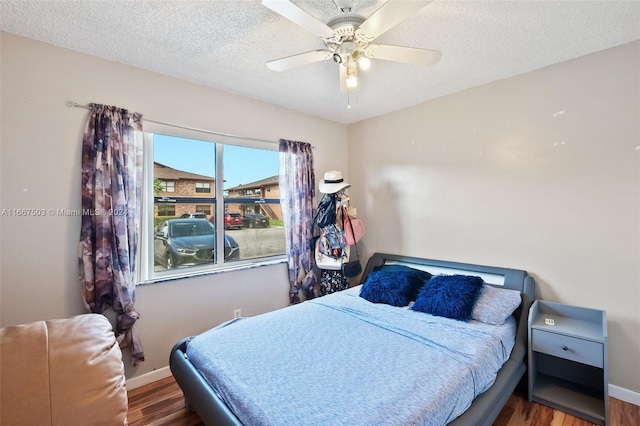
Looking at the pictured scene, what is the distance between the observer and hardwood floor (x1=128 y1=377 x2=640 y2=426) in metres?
1.84

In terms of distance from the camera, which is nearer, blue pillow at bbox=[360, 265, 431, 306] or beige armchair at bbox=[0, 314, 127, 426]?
beige armchair at bbox=[0, 314, 127, 426]

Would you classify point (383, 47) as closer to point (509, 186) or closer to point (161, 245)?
point (509, 186)

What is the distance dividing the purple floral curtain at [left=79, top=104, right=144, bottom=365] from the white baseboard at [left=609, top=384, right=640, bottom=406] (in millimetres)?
3562

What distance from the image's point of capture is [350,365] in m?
1.55

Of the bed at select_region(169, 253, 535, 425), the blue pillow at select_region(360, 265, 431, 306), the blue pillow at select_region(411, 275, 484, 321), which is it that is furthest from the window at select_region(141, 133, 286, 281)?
the blue pillow at select_region(411, 275, 484, 321)

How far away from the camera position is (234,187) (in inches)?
116

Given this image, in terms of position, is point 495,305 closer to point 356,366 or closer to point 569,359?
point 569,359

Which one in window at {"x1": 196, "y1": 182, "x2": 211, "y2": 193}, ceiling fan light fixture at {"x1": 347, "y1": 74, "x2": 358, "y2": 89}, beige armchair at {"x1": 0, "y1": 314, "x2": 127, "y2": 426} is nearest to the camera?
beige armchair at {"x1": 0, "y1": 314, "x2": 127, "y2": 426}

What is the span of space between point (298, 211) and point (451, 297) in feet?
5.83

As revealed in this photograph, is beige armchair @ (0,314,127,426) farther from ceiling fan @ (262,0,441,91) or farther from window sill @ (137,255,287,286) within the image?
ceiling fan @ (262,0,441,91)

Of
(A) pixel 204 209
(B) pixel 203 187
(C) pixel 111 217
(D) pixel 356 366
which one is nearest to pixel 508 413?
(D) pixel 356 366

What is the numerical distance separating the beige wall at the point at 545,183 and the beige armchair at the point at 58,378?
112 inches

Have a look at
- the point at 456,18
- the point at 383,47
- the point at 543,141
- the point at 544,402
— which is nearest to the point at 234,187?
the point at 383,47

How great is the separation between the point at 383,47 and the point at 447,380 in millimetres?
1830
